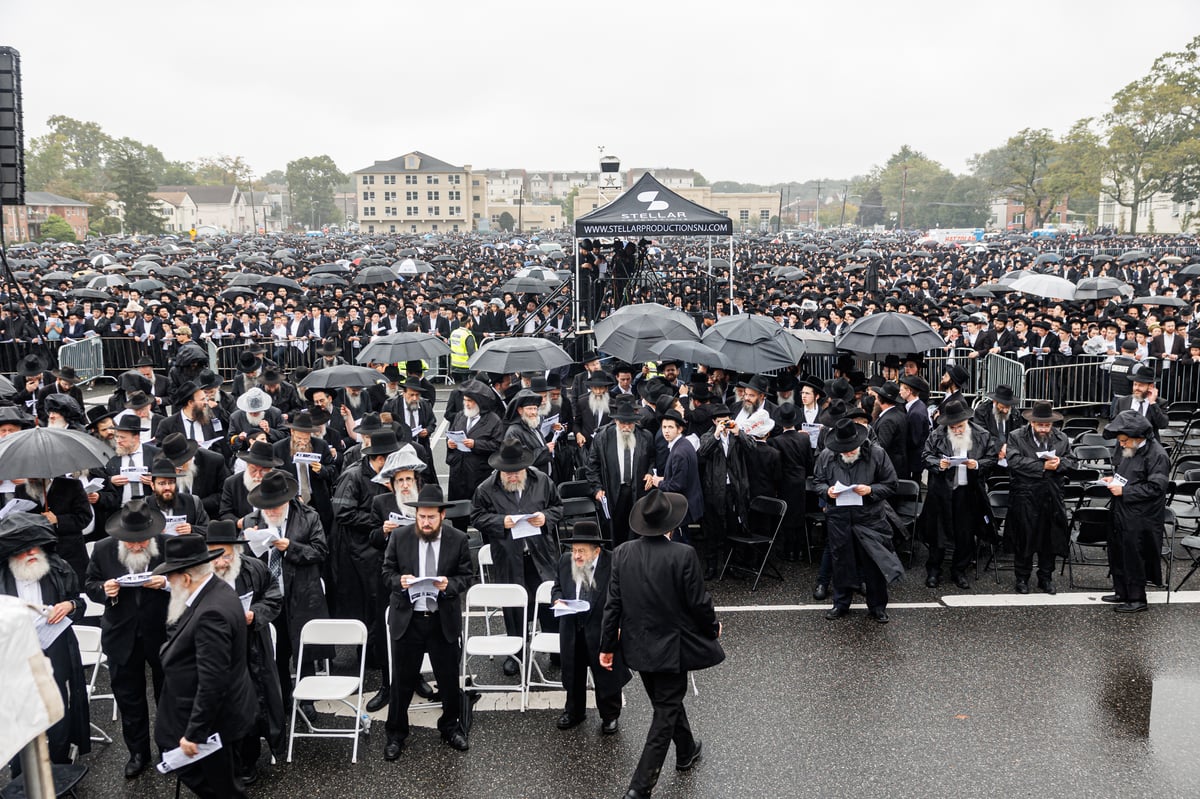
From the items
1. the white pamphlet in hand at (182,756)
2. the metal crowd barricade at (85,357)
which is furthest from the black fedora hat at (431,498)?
the metal crowd barricade at (85,357)

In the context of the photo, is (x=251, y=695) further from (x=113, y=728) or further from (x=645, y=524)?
(x=645, y=524)

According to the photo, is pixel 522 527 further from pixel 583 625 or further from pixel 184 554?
pixel 184 554

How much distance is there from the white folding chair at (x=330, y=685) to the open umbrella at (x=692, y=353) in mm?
5072

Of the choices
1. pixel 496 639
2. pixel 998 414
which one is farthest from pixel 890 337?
pixel 496 639

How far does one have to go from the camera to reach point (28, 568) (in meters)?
Result: 5.46

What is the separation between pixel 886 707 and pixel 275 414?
6048 mm

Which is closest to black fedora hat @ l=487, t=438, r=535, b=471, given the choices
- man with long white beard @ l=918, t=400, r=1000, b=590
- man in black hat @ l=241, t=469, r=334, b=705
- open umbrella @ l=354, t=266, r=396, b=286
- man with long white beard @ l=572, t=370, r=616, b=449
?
man in black hat @ l=241, t=469, r=334, b=705

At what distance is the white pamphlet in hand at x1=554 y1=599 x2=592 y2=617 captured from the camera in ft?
19.6

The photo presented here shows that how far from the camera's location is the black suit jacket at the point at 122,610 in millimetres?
5629

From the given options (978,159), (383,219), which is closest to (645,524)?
(383,219)

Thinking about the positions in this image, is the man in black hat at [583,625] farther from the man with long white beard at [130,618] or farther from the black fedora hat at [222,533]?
the man with long white beard at [130,618]

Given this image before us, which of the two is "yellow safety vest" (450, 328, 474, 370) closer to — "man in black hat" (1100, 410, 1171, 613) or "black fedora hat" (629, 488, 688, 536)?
"man in black hat" (1100, 410, 1171, 613)

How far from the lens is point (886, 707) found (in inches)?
246

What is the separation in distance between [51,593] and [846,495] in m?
5.75
